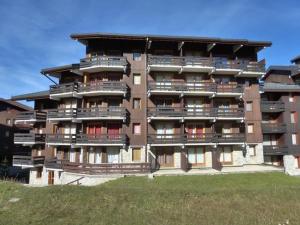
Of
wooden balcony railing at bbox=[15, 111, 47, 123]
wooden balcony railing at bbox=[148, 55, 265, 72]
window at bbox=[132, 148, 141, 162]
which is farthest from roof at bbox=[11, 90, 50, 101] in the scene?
wooden balcony railing at bbox=[148, 55, 265, 72]

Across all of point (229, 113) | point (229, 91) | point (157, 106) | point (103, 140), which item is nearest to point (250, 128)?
point (229, 113)

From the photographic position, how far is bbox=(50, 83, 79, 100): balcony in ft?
103

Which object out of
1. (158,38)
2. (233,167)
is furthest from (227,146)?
(158,38)

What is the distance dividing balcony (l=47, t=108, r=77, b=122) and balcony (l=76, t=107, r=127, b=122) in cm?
98

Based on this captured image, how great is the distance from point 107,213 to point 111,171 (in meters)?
11.9

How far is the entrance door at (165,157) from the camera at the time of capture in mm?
31188

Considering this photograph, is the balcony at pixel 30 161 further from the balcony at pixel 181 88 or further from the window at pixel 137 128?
the balcony at pixel 181 88

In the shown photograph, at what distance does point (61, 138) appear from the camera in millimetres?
31609

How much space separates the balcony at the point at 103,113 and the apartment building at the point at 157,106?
12cm

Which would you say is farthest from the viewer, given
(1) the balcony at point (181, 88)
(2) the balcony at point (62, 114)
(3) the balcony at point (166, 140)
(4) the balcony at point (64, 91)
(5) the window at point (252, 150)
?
(5) the window at point (252, 150)

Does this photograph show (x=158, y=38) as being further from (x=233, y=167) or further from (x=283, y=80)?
(x=283, y=80)

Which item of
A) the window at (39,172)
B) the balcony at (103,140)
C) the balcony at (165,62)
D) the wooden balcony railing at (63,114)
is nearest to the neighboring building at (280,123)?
the balcony at (165,62)

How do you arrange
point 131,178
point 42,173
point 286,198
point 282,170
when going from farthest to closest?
point 42,173 → point 282,170 → point 131,178 → point 286,198

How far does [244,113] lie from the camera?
3225 centimetres
